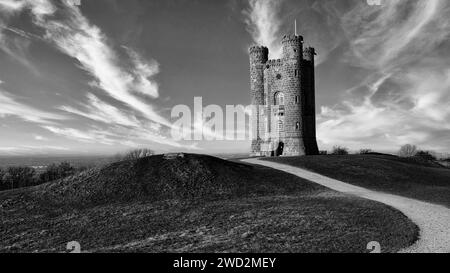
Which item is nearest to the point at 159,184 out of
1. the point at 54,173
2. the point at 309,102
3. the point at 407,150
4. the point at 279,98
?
the point at 279,98

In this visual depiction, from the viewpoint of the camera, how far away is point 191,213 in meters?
18.4

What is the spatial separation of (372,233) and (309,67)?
4316 cm

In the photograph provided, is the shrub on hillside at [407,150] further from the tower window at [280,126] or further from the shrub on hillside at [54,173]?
the shrub on hillside at [54,173]

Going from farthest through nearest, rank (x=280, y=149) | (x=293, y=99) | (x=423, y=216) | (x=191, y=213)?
1. (x=280, y=149)
2. (x=293, y=99)
3. (x=191, y=213)
4. (x=423, y=216)

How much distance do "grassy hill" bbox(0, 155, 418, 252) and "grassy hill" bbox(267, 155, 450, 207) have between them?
671 centimetres

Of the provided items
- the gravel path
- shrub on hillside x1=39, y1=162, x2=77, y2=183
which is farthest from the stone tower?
shrub on hillside x1=39, y1=162, x2=77, y2=183

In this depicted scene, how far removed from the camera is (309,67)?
52188 mm

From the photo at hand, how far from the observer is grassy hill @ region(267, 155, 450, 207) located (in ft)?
82.9

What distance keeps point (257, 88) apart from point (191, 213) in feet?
128

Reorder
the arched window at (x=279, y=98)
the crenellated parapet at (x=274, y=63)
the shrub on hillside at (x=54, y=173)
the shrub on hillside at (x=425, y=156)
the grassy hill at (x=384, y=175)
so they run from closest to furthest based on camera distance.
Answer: the grassy hill at (x=384, y=175) < the arched window at (x=279, y=98) < the crenellated parapet at (x=274, y=63) < the shrub on hillside at (x=54, y=173) < the shrub on hillside at (x=425, y=156)

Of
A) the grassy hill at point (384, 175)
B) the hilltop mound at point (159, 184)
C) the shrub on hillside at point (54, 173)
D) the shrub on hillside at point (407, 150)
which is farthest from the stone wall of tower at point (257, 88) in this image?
the shrub on hillside at point (407, 150)

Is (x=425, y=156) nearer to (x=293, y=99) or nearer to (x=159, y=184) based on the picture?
(x=293, y=99)

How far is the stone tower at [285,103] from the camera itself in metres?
48.9

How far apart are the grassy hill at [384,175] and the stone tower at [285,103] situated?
31.4ft
